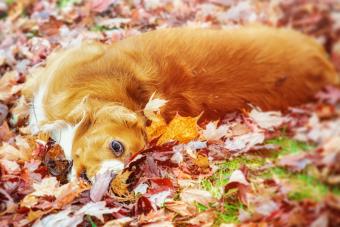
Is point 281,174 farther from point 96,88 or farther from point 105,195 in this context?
point 96,88

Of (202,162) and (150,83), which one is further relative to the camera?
(150,83)

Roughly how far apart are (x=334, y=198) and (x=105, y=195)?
4.86 ft

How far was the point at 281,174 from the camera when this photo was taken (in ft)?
6.44

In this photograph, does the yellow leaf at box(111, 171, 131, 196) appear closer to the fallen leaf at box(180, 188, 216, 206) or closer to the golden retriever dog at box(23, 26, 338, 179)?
the golden retriever dog at box(23, 26, 338, 179)

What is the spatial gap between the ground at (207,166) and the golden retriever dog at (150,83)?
10 centimetres

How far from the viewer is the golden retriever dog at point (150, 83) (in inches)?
118

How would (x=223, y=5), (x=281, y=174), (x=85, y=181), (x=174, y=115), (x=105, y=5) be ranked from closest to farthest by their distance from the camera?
(x=281, y=174) < (x=85, y=181) < (x=174, y=115) < (x=223, y=5) < (x=105, y=5)

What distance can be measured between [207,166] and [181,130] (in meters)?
0.40

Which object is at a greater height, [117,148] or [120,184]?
[117,148]

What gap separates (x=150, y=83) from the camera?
3373mm

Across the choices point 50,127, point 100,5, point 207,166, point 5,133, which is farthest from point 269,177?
point 100,5

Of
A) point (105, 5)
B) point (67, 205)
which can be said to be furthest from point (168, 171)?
point (105, 5)

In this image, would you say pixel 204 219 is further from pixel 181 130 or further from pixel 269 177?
pixel 181 130

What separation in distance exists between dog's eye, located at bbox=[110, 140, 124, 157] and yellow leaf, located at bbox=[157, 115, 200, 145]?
29 centimetres
